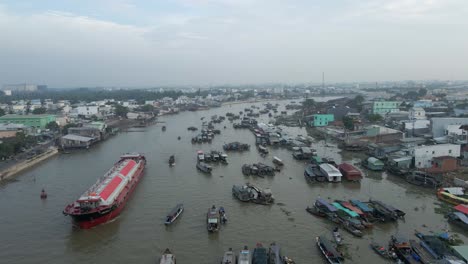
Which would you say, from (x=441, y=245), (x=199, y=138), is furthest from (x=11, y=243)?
(x=199, y=138)

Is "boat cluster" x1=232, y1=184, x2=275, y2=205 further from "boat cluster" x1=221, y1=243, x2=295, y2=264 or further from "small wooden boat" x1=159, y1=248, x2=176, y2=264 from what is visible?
"small wooden boat" x1=159, y1=248, x2=176, y2=264

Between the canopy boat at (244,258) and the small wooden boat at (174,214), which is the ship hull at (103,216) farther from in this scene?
the canopy boat at (244,258)

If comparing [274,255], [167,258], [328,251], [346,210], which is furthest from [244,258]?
[346,210]

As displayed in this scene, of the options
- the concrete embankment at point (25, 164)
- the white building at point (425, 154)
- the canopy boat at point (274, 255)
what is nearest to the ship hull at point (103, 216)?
the canopy boat at point (274, 255)

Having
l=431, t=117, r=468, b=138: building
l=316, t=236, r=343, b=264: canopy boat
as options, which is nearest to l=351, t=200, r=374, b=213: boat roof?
l=316, t=236, r=343, b=264: canopy boat

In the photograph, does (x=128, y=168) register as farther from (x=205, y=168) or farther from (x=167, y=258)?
(x=167, y=258)

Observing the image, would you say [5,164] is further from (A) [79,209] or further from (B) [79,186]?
(A) [79,209]
